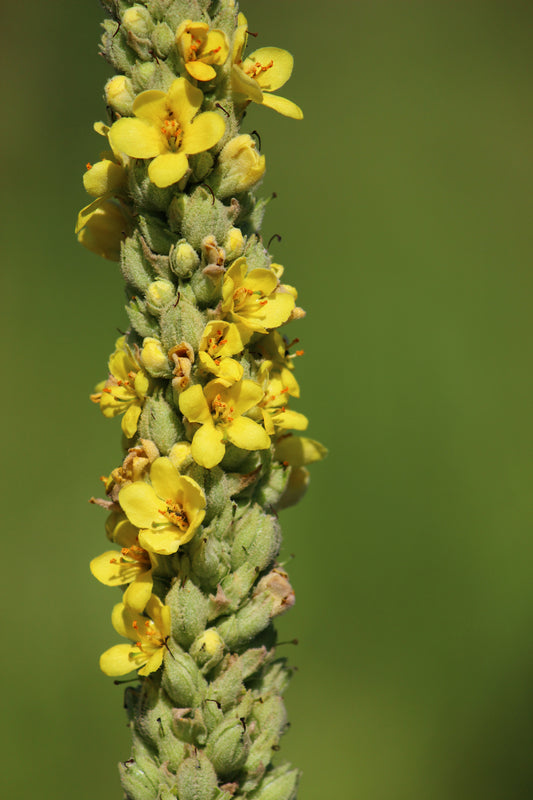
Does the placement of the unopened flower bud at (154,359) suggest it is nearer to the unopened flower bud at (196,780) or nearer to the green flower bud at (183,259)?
the green flower bud at (183,259)

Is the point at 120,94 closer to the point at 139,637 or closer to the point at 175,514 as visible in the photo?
the point at 175,514

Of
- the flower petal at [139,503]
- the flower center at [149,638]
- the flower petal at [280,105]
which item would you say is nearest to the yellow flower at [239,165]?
the flower petal at [280,105]

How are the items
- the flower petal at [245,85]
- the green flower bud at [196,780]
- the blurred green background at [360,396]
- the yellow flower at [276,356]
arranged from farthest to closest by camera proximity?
the blurred green background at [360,396], the yellow flower at [276,356], the flower petal at [245,85], the green flower bud at [196,780]

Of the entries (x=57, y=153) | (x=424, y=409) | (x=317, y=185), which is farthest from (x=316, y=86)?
(x=424, y=409)

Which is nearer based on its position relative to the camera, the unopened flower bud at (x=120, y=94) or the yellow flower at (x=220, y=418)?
the yellow flower at (x=220, y=418)

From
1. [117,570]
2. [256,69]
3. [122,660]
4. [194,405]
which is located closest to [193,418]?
[194,405]
